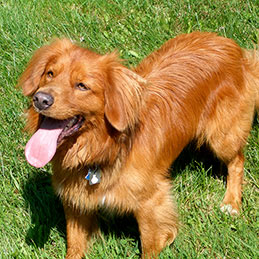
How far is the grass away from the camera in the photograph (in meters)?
4.01

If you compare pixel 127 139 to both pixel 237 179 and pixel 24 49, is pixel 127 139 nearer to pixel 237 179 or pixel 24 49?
pixel 237 179

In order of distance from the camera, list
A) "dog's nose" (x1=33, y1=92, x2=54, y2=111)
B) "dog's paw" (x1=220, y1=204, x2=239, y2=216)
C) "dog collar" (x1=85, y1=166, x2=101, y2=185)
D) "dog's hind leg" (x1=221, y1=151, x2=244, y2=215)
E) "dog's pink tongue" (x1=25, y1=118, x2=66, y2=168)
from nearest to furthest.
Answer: "dog's nose" (x1=33, y1=92, x2=54, y2=111) < "dog's pink tongue" (x1=25, y1=118, x2=66, y2=168) < "dog collar" (x1=85, y1=166, x2=101, y2=185) < "dog's paw" (x1=220, y1=204, x2=239, y2=216) < "dog's hind leg" (x1=221, y1=151, x2=244, y2=215)

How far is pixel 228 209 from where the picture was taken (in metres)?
4.50

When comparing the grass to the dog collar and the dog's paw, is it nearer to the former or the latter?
the dog's paw

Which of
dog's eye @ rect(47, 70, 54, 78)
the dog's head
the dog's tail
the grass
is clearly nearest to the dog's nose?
the dog's head

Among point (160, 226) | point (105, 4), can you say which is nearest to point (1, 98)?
point (105, 4)

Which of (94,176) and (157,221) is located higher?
(94,176)

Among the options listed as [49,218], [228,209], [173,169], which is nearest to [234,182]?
[228,209]

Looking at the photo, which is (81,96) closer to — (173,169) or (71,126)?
(71,126)

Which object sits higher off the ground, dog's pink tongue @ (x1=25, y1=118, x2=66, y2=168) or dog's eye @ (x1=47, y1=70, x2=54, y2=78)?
dog's eye @ (x1=47, y1=70, x2=54, y2=78)

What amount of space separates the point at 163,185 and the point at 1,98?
2.16 metres

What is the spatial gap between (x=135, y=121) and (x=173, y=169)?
1.42 m

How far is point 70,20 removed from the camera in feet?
19.3

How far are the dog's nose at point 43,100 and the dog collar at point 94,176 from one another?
71 cm
